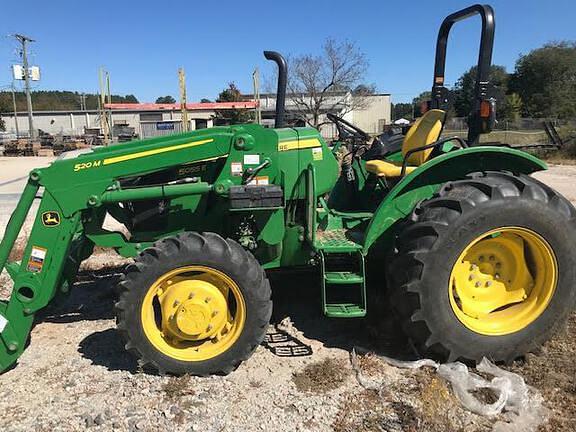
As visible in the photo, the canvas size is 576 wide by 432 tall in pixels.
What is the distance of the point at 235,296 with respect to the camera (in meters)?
3.44

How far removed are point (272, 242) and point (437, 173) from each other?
52.3 inches

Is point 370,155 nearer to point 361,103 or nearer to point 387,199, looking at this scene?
point 387,199

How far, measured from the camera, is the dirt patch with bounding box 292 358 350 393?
3.29 metres

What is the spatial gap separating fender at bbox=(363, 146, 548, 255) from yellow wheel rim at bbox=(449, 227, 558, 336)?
0.54 m

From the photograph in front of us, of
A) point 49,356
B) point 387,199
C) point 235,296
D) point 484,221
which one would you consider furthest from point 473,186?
point 49,356

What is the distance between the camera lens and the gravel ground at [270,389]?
293 centimetres

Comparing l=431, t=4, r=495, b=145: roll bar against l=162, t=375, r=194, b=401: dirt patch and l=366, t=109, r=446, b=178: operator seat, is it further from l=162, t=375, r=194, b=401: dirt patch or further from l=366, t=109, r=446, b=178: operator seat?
l=162, t=375, r=194, b=401: dirt patch

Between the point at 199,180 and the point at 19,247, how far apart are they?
4153 mm

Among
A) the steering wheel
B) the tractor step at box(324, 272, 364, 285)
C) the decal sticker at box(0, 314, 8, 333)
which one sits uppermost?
the steering wheel

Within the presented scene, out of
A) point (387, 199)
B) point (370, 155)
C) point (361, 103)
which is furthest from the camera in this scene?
point (361, 103)

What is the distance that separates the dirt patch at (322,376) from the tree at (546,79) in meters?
45.7

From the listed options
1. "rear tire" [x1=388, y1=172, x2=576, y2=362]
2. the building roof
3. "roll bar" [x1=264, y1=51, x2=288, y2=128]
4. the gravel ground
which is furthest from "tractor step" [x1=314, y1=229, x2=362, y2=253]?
the building roof

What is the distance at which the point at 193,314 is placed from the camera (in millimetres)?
3363

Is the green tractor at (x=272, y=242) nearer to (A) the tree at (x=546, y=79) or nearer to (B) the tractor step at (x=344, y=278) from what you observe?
(B) the tractor step at (x=344, y=278)
